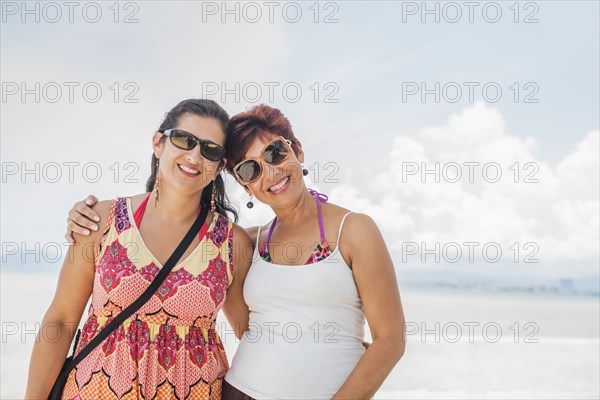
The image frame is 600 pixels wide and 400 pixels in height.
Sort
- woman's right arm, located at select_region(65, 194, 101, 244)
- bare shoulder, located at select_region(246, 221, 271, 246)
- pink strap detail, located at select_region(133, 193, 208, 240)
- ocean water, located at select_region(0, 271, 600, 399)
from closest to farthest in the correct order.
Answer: woman's right arm, located at select_region(65, 194, 101, 244)
pink strap detail, located at select_region(133, 193, 208, 240)
bare shoulder, located at select_region(246, 221, 271, 246)
ocean water, located at select_region(0, 271, 600, 399)

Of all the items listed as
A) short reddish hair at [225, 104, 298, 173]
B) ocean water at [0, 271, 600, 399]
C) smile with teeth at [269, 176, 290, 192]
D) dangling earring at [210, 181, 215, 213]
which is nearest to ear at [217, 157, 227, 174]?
short reddish hair at [225, 104, 298, 173]

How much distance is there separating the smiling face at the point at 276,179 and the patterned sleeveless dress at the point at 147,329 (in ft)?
1.21

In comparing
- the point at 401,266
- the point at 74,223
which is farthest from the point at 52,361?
the point at 401,266

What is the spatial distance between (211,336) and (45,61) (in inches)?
754

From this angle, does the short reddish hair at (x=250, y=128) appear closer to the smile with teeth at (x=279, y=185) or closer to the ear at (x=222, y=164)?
the ear at (x=222, y=164)

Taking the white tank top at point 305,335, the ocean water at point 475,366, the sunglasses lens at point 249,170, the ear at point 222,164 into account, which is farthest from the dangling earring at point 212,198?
the ocean water at point 475,366

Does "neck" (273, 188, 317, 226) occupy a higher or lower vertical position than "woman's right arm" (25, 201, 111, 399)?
higher

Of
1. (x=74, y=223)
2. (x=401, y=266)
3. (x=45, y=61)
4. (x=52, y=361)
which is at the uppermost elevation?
(x=45, y=61)

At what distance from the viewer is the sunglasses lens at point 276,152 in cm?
257

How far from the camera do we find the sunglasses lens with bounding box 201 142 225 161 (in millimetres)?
2553

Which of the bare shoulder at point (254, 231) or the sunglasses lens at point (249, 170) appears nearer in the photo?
the sunglasses lens at point (249, 170)

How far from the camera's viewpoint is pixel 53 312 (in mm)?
2406

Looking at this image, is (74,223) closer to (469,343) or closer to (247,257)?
(247,257)

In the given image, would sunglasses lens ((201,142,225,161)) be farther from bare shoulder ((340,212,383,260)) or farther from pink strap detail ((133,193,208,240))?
bare shoulder ((340,212,383,260))
